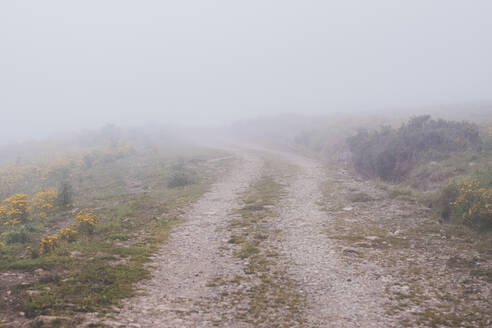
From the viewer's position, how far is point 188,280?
28.7ft

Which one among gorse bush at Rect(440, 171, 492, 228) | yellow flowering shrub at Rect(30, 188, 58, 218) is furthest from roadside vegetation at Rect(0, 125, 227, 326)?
gorse bush at Rect(440, 171, 492, 228)

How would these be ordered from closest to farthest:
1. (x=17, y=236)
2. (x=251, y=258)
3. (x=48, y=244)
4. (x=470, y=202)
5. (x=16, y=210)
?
(x=48, y=244), (x=251, y=258), (x=17, y=236), (x=470, y=202), (x=16, y=210)

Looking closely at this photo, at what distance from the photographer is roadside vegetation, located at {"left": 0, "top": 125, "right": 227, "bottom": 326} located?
21.9 ft

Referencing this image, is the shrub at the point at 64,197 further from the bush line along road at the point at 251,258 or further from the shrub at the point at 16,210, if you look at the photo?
the shrub at the point at 16,210

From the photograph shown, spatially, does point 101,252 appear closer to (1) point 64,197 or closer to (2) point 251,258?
(2) point 251,258

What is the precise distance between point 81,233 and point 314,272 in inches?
353

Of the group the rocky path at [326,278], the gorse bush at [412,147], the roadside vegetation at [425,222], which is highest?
the gorse bush at [412,147]

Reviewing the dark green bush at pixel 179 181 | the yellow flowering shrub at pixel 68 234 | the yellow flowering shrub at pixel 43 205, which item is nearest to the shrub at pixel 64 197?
the yellow flowering shrub at pixel 43 205

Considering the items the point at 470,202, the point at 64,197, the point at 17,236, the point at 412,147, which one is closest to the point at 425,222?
the point at 470,202

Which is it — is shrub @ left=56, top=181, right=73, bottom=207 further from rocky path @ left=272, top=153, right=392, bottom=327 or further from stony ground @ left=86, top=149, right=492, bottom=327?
rocky path @ left=272, top=153, right=392, bottom=327

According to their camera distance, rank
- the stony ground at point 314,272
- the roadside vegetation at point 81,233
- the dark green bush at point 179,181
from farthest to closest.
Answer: the dark green bush at point 179,181
the stony ground at point 314,272
the roadside vegetation at point 81,233

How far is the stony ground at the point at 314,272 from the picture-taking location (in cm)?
680

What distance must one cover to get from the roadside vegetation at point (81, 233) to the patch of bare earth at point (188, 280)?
0.52m

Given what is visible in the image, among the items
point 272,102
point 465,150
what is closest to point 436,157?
point 465,150
